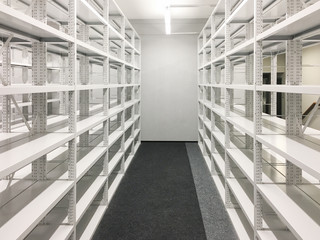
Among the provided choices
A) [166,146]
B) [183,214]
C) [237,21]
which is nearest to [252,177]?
[183,214]

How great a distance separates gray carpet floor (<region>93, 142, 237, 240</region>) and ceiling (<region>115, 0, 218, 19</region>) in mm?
2930

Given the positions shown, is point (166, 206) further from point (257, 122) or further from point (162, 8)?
point (162, 8)

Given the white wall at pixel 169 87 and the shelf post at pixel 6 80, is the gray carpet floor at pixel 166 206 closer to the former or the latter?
the shelf post at pixel 6 80

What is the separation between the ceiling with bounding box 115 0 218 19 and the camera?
18.5 feet

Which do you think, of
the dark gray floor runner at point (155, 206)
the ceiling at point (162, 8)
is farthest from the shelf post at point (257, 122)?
the ceiling at point (162, 8)

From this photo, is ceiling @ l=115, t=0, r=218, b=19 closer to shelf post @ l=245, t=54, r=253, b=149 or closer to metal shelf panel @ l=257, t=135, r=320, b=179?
shelf post @ l=245, t=54, r=253, b=149

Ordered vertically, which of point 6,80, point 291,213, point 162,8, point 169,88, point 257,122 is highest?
point 162,8

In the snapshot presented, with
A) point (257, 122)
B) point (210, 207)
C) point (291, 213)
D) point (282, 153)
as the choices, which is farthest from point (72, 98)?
point (210, 207)

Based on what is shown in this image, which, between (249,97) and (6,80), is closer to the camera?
(6,80)

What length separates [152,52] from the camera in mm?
7223

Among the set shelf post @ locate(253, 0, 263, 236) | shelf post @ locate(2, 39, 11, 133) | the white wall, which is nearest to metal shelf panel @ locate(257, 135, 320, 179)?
shelf post @ locate(253, 0, 263, 236)

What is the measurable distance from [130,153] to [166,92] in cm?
211

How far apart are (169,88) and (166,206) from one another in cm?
431

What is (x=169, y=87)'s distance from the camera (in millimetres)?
7324
